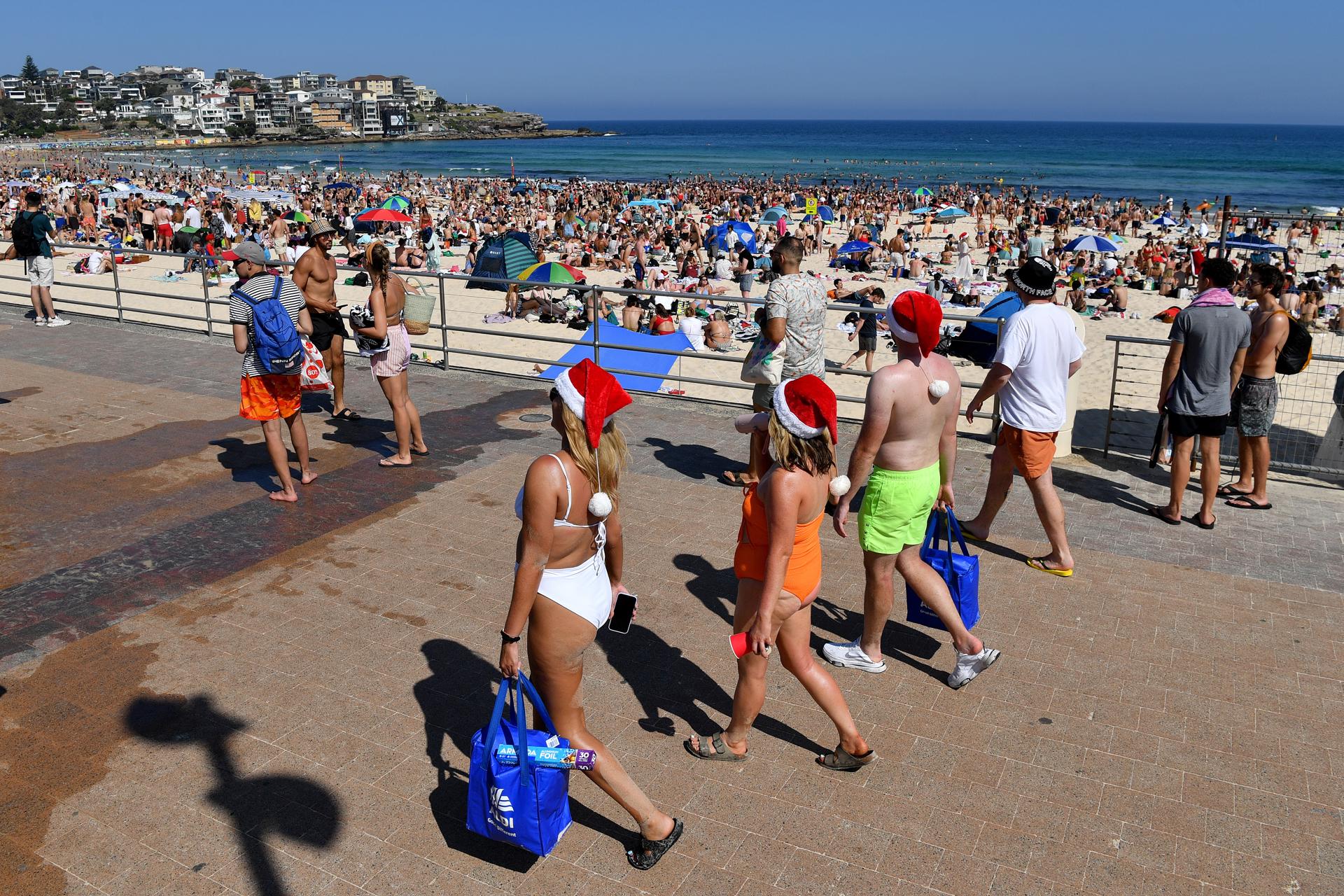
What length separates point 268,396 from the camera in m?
6.65

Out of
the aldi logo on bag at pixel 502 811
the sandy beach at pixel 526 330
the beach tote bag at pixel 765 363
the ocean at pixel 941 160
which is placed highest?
the ocean at pixel 941 160

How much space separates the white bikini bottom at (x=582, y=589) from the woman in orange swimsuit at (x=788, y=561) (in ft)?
1.77

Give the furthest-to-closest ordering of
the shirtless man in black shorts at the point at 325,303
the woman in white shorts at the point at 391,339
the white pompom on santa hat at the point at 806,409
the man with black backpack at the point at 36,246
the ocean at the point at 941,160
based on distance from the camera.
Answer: the ocean at the point at 941,160 → the man with black backpack at the point at 36,246 → the shirtless man in black shorts at the point at 325,303 → the woman in white shorts at the point at 391,339 → the white pompom on santa hat at the point at 806,409

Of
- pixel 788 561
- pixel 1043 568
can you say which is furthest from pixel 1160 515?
pixel 788 561

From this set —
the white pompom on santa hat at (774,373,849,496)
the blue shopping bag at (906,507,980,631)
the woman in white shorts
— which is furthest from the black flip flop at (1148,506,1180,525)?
the woman in white shorts

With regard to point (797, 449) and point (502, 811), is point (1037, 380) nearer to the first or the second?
point (797, 449)

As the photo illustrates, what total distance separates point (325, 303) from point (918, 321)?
5.87 m

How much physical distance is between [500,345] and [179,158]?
113 meters

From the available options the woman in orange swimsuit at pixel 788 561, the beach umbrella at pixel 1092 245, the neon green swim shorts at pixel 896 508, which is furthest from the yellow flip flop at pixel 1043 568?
the beach umbrella at pixel 1092 245

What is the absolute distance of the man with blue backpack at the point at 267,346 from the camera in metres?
6.43

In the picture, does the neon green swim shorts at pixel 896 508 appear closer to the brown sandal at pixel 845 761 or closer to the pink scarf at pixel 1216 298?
the brown sandal at pixel 845 761

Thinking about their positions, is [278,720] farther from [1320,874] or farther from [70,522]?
[1320,874]

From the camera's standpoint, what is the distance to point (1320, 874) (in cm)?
330

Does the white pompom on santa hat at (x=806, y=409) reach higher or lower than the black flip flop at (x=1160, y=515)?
higher
